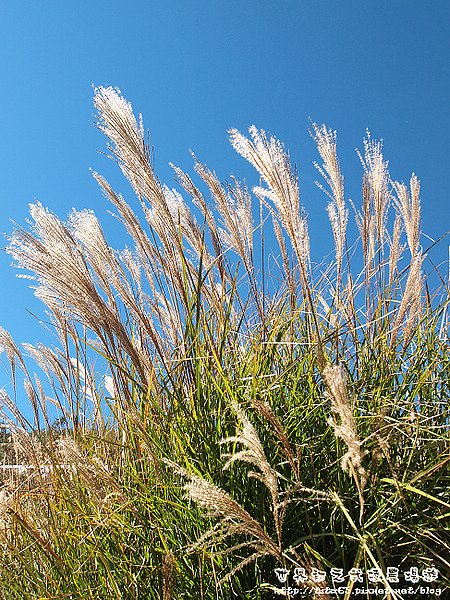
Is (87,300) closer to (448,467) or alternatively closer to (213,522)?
(213,522)

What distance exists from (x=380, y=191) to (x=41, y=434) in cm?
169

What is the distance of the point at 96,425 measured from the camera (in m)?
2.73

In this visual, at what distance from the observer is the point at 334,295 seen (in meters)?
2.29

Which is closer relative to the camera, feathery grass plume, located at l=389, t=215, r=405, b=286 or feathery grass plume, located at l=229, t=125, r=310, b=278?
feathery grass plume, located at l=229, t=125, r=310, b=278

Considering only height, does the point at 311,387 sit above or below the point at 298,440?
above

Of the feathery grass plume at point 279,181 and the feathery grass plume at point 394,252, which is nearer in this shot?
the feathery grass plume at point 279,181

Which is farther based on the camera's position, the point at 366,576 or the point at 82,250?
the point at 82,250

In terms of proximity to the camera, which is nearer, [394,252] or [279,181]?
[279,181]

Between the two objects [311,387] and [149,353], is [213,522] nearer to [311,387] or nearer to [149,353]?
[311,387]

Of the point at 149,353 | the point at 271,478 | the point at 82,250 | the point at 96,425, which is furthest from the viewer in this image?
the point at 96,425

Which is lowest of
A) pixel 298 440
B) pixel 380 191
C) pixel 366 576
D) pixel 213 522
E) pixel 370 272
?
pixel 366 576

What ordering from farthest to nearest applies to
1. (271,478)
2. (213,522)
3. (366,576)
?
(213,522) → (366,576) → (271,478)

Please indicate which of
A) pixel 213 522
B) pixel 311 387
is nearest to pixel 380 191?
pixel 311 387

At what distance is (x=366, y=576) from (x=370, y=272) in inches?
44.7
